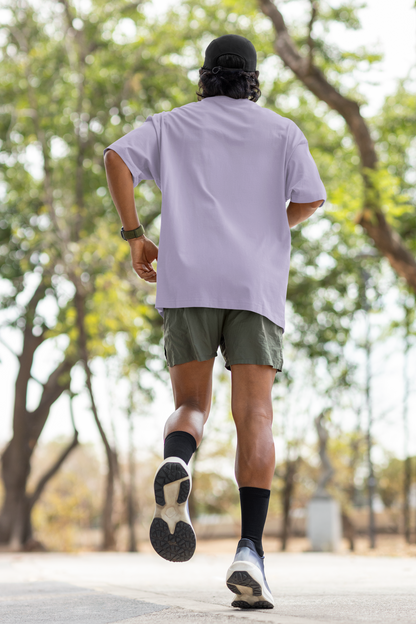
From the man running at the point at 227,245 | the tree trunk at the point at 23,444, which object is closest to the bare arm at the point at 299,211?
the man running at the point at 227,245

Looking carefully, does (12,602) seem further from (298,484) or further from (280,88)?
(298,484)

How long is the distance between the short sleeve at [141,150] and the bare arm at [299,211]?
1.71 ft

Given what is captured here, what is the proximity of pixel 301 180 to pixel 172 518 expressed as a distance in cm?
126

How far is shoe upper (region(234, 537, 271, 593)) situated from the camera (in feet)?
6.56

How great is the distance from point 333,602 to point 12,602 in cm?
117

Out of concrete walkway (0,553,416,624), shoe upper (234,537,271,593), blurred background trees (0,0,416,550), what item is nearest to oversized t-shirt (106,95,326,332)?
shoe upper (234,537,271,593)

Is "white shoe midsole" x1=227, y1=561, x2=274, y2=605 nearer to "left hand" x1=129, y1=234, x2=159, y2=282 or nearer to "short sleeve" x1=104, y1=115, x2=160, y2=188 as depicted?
"left hand" x1=129, y1=234, x2=159, y2=282

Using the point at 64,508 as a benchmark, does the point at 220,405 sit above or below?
above

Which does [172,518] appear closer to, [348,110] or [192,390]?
[192,390]

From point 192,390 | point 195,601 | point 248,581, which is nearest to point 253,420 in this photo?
point 192,390

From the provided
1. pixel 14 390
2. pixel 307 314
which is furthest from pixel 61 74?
pixel 14 390

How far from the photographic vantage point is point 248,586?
1.96 metres

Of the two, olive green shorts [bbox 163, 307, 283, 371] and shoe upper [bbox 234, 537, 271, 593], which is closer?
shoe upper [bbox 234, 537, 271, 593]

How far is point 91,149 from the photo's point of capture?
1191 cm
